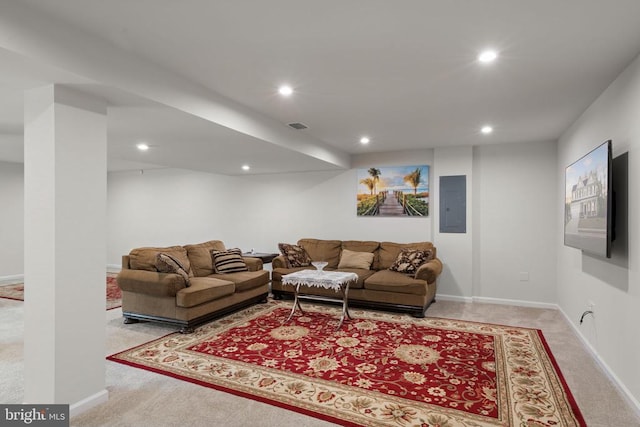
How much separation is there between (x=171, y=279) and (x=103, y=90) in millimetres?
2264

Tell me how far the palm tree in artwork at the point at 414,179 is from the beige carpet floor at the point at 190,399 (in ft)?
9.69

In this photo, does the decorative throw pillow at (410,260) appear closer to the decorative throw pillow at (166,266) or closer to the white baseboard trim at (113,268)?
the decorative throw pillow at (166,266)

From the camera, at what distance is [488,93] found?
132 inches

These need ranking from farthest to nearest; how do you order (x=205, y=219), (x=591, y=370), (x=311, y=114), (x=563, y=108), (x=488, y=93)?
1. (x=205, y=219)
2. (x=311, y=114)
3. (x=563, y=108)
4. (x=488, y=93)
5. (x=591, y=370)

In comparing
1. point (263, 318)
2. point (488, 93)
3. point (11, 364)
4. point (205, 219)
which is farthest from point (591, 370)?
point (205, 219)

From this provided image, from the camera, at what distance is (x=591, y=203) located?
10.6 ft

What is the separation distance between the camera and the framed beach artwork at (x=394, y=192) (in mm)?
6066

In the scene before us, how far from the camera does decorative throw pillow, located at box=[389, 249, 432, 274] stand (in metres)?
5.33

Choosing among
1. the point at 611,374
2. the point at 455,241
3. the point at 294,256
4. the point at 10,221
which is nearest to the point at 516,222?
the point at 455,241

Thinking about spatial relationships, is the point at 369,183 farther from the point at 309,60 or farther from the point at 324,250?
the point at 309,60

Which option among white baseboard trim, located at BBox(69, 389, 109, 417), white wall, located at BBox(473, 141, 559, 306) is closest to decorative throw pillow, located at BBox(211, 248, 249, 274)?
white baseboard trim, located at BBox(69, 389, 109, 417)

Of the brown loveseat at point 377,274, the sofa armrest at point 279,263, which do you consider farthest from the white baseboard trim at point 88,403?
the sofa armrest at point 279,263

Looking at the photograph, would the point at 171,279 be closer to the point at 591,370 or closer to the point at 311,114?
the point at 311,114

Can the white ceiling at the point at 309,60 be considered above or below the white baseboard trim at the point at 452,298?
above
